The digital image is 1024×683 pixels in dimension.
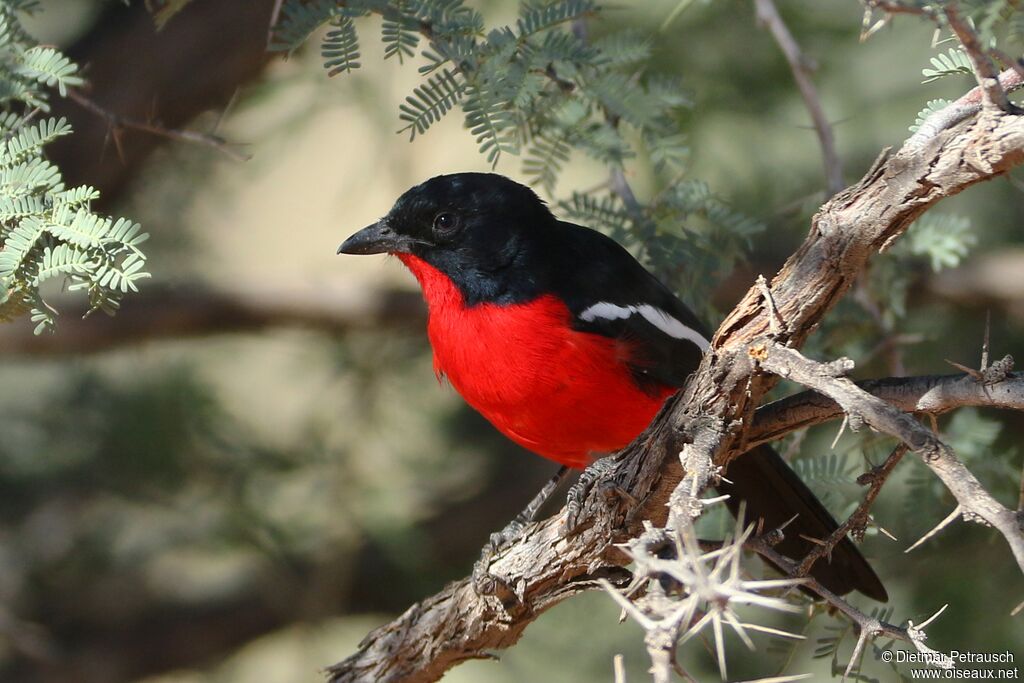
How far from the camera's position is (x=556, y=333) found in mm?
3178

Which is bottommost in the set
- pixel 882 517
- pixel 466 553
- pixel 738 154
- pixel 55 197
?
pixel 882 517

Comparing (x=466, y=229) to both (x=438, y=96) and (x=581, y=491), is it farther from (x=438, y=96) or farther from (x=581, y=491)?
(x=581, y=491)

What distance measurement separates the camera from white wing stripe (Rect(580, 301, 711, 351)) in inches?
128

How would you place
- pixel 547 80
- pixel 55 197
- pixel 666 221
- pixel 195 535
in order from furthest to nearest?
1. pixel 195 535
2. pixel 666 221
3. pixel 547 80
4. pixel 55 197

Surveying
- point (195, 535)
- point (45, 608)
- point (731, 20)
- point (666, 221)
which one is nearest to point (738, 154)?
point (731, 20)

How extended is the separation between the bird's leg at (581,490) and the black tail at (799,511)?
2.45 feet

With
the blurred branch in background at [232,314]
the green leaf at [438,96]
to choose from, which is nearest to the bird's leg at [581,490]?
the green leaf at [438,96]

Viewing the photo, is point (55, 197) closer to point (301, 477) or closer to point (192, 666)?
point (301, 477)

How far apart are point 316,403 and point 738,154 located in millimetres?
2300

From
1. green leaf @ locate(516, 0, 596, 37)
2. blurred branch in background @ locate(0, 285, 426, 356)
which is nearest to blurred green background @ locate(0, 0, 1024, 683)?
blurred branch in background @ locate(0, 285, 426, 356)

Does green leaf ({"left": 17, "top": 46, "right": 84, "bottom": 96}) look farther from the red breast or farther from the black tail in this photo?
the black tail

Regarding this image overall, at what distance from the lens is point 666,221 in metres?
3.59

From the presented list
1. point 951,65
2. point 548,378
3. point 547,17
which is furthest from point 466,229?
point 951,65

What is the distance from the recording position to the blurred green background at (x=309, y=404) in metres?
4.92
